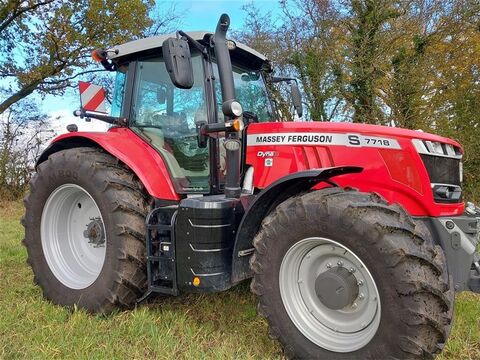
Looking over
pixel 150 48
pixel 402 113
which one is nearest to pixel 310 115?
pixel 402 113

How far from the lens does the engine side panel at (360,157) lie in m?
2.73

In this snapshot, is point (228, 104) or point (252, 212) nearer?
point (252, 212)

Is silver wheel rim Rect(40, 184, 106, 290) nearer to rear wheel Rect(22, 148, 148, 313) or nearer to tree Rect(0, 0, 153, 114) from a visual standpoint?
rear wheel Rect(22, 148, 148, 313)

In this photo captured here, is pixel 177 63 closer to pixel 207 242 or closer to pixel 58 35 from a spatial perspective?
pixel 207 242

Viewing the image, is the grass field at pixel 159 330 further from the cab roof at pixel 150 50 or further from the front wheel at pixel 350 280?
the cab roof at pixel 150 50

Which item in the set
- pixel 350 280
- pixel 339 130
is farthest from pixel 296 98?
pixel 350 280

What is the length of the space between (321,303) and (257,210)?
2.26 ft

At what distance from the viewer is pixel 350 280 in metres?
2.46

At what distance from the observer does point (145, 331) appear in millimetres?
2984

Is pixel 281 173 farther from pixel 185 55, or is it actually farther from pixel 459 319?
pixel 459 319

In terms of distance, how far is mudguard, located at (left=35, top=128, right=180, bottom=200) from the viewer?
3328mm

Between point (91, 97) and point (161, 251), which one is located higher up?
point (91, 97)

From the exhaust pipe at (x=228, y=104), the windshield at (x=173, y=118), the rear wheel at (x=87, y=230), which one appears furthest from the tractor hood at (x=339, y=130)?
the rear wheel at (x=87, y=230)

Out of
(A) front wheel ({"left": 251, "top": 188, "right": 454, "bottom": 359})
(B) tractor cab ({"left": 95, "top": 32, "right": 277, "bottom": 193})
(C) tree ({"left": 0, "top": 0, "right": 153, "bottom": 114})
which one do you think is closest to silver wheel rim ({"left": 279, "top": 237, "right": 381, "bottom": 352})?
(A) front wheel ({"left": 251, "top": 188, "right": 454, "bottom": 359})
